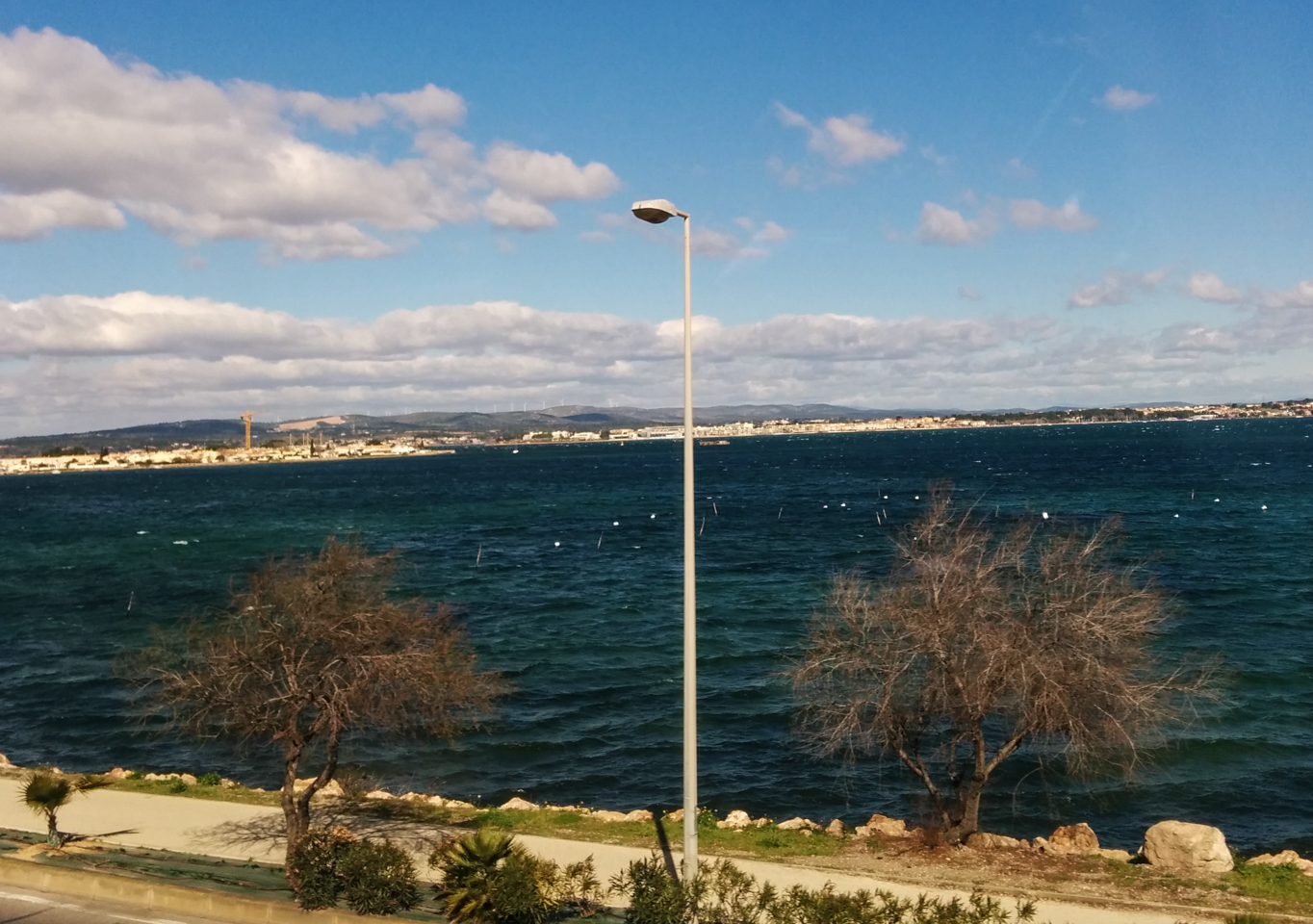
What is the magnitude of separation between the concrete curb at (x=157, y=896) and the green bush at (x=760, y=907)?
3.83 m

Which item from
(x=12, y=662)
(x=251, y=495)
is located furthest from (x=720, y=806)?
(x=251, y=495)

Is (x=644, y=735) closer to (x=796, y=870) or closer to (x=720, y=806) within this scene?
(x=720, y=806)

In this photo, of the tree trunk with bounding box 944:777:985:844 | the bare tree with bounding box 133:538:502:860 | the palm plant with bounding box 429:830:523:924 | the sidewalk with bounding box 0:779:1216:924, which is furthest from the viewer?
the tree trunk with bounding box 944:777:985:844

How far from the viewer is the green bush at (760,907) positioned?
1193 cm

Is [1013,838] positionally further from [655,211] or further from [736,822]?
[655,211]

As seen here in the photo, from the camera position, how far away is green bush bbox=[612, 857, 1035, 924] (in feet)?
39.1

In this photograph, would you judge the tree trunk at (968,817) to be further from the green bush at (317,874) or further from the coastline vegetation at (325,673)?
the green bush at (317,874)

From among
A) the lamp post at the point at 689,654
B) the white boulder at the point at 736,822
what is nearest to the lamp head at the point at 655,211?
the lamp post at the point at 689,654

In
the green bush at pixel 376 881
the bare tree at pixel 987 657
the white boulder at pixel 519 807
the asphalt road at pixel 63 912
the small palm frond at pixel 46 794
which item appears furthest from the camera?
the white boulder at pixel 519 807

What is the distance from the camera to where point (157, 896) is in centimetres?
1396

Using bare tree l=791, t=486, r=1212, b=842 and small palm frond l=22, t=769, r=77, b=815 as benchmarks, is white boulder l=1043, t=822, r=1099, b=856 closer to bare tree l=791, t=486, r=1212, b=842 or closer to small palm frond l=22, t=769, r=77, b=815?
bare tree l=791, t=486, r=1212, b=842

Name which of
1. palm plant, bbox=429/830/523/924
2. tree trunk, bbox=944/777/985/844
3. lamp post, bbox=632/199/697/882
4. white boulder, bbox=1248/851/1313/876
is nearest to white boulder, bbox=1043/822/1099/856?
tree trunk, bbox=944/777/985/844

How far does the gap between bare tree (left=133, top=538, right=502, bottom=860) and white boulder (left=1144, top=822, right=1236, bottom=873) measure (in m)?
11.5

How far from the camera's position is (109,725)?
3431 centimetres
